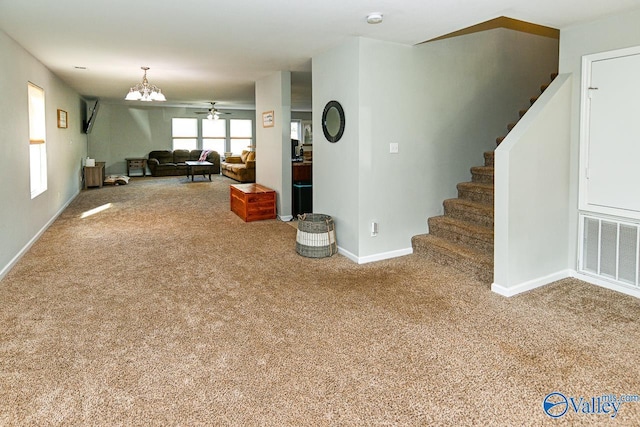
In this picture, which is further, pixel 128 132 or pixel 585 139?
pixel 128 132

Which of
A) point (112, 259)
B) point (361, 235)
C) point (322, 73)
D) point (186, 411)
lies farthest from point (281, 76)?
point (186, 411)

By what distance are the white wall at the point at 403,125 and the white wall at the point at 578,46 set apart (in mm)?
1216

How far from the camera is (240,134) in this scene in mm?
14469

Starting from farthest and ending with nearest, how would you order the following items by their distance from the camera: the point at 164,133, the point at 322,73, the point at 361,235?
the point at 164,133
the point at 322,73
the point at 361,235

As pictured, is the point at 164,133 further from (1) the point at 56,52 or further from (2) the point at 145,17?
(2) the point at 145,17

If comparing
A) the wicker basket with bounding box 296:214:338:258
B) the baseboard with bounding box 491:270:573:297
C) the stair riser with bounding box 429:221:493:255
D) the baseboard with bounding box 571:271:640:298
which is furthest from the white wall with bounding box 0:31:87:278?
the baseboard with bounding box 571:271:640:298

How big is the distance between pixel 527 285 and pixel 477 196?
4.21 feet

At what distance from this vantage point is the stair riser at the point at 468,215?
13.7 feet

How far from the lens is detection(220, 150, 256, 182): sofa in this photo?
10.9m

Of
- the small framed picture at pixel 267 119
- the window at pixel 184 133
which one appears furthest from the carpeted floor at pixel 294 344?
the window at pixel 184 133

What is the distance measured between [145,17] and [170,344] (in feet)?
8.42

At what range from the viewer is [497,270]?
344 centimetres

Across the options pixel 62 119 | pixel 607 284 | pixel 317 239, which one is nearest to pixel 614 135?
pixel 607 284

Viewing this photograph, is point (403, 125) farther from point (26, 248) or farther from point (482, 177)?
point (26, 248)
